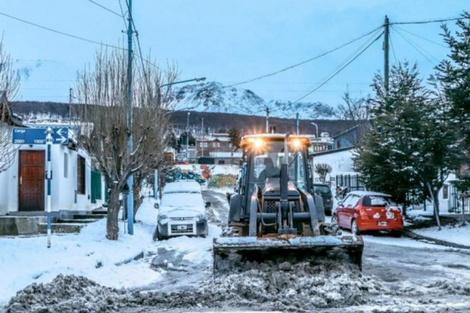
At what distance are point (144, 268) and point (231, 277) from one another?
4132 mm

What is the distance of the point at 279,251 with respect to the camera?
1049 cm

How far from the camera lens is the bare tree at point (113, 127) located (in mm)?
17062

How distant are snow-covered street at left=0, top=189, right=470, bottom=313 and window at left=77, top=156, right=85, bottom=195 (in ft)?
34.6

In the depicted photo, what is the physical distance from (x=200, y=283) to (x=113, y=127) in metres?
7.38

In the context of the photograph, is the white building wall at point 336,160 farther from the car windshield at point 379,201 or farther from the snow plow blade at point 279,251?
the snow plow blade at point 279,251

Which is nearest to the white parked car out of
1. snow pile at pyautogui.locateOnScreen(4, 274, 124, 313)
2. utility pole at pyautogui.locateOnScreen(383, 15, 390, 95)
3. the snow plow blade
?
the snow plow blade

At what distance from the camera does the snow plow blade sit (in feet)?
33.7

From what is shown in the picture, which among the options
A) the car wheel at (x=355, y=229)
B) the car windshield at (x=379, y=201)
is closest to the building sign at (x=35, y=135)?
the car wheel at (x=355, y=229)

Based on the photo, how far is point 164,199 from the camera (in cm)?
2236

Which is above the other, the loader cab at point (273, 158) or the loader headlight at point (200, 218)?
the loader cab at point (273, 158)

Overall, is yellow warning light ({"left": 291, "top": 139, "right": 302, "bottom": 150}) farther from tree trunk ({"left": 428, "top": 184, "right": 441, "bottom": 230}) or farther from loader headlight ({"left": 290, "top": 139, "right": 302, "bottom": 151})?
tree trunk ({"left": 428, "top": 184, "right": 441, "bottom": 230})

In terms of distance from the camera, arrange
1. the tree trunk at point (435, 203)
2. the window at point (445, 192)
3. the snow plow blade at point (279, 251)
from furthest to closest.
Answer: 1. the window at point (445, 192)
2. the tree trunk at point (435, 203)
3. the snow plow blade at point (279, 251)

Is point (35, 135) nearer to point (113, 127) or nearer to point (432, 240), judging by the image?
point (113, 127)

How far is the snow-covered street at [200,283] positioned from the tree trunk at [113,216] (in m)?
0.99
